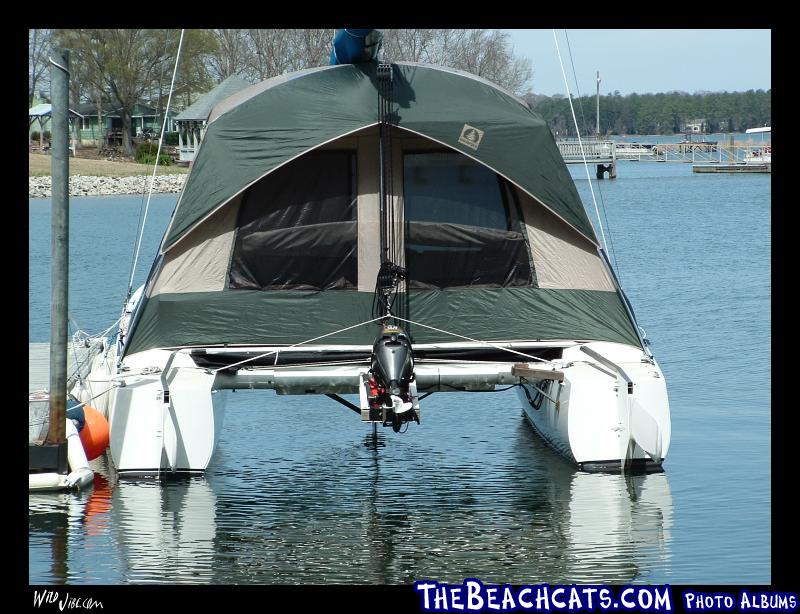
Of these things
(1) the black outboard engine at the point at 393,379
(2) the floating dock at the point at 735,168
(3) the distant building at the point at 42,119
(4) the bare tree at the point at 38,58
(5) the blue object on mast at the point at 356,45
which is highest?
(4) the bare tree at the point at 38,58

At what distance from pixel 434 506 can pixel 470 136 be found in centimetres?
333

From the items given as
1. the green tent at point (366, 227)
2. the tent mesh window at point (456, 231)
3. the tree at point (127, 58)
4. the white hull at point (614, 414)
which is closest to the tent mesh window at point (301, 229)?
the green tent at point (366, 227)

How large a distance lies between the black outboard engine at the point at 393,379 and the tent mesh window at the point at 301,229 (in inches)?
61.9

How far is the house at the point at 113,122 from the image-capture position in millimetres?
79938

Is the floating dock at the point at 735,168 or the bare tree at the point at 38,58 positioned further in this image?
the floating dock at the point at 735,168

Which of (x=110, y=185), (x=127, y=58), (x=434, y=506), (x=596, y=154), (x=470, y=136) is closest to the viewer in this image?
(x=434, y=506)

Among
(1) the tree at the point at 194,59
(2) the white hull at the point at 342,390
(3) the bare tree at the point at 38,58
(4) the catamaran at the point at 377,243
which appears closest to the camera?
(2) the white hull at the point at 342,390

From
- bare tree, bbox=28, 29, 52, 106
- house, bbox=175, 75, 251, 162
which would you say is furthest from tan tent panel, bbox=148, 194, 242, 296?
bare tree, bbox=28, 29, 52, 106

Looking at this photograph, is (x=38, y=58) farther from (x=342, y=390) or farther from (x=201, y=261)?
(x=342, y=390)

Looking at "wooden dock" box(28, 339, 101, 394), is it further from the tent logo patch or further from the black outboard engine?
the tent logo patch

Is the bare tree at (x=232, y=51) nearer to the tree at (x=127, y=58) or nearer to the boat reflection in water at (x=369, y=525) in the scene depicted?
the tree at (x=127, y=58)

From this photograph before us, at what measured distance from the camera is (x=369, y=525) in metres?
9.51

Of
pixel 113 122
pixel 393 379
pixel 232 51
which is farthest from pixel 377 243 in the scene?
pixel 113 122

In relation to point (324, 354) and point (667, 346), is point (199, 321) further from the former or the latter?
point (667, 346)
